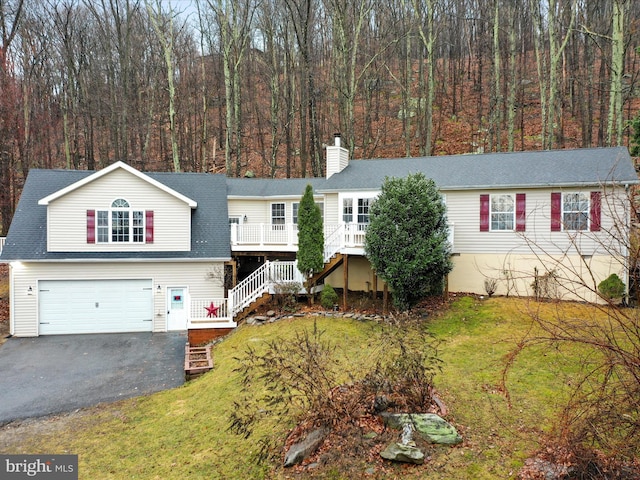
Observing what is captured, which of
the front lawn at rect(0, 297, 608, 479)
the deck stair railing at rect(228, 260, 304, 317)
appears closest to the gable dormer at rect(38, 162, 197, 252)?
the deck stair railing at rect(228, 260, 304, 317)

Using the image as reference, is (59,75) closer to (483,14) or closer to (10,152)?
(10,152)

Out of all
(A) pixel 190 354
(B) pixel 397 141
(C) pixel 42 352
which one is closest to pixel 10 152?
(C) pixel 42 352

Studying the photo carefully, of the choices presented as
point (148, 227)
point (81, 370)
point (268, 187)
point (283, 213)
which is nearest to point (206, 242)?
point (148, 227)

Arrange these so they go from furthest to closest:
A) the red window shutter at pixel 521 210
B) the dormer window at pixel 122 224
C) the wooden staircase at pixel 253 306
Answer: the dormer window at pixel 122 224 < the wooden staircase at pixel 253 306 < the red window shutter at pixel 521 210

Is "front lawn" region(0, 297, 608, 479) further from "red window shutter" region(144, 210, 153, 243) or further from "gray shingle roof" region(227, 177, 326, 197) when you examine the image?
"gray shingle roof" region(227, 177, 326, 197)

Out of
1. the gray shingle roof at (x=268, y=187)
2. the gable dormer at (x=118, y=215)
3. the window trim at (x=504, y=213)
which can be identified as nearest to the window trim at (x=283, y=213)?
the gray shingle roof at (x=268, y=187)

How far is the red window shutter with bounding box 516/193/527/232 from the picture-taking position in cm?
1376

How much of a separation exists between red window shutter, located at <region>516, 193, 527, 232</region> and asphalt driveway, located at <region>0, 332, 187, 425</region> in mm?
11855

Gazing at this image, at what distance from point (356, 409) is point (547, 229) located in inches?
441

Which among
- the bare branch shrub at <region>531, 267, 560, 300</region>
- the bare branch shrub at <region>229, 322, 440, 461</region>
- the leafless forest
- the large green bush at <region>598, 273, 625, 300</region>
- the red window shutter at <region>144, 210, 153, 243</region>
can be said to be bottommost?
the bare branch shrub at <region>229, 322, 440, 461</region>

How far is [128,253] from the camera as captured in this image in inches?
592

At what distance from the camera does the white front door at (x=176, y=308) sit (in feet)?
50.0

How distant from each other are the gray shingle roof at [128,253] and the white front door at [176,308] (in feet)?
4.48

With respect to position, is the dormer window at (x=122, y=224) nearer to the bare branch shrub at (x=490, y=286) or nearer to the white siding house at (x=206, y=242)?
the white siding house at (x=206, y=242)
